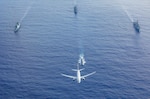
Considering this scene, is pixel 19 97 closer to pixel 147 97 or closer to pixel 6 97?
pixel 6 97

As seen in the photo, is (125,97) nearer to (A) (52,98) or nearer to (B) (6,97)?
(A) (52,98)

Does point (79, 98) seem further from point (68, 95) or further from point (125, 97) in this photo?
point (125, 97)

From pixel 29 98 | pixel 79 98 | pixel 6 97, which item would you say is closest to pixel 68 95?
pixel 79 98

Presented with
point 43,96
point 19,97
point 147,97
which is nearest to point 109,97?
point 147,97

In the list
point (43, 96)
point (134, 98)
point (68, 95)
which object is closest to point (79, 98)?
point (68, 95)

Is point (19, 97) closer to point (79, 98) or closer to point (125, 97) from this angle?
point (79, 98)

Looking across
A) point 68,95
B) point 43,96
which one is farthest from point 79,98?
point 43,96
